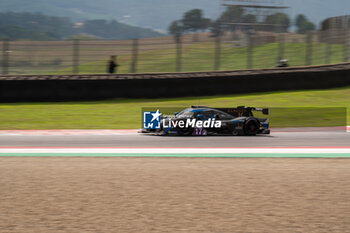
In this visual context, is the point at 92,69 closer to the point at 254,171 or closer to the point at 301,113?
the point at 301,113

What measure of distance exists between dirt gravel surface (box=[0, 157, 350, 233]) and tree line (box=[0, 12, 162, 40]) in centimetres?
6173

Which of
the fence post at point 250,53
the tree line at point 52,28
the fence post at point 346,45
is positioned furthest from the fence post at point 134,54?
the tree line at point 52,28

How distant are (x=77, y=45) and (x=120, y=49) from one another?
6.60 feet

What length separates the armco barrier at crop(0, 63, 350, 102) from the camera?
49.1 feet

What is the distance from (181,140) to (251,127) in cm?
151

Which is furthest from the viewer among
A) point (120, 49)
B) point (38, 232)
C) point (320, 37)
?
point (320, 37)

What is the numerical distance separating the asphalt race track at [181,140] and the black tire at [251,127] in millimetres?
136

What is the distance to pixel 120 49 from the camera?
60.4 feet

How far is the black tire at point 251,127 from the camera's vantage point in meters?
9.12

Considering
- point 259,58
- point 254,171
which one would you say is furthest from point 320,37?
point 254,171

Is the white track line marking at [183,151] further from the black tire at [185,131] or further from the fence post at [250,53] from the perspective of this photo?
the fence post at [250,53]

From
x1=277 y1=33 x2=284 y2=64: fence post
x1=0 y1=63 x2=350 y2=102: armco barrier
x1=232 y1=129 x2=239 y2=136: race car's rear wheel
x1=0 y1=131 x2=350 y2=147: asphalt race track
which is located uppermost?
x1=277 y1=33 x2=284 y2=64: fence post

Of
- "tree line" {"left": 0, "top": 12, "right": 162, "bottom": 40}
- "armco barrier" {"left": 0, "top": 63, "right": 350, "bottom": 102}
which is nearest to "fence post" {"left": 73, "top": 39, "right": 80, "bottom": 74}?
"armco barrier" {"left": 0, "top": 63, "right": 350, "bottom": 102}

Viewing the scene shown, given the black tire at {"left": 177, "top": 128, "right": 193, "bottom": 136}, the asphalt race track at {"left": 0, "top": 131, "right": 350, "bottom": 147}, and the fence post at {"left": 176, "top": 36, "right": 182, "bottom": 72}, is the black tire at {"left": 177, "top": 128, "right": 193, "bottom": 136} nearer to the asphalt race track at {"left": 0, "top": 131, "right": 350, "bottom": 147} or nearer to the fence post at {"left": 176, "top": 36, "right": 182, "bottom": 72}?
the asphalt race track at {"left": 0, "top": 131, "right": 350, "bottom": 147}
